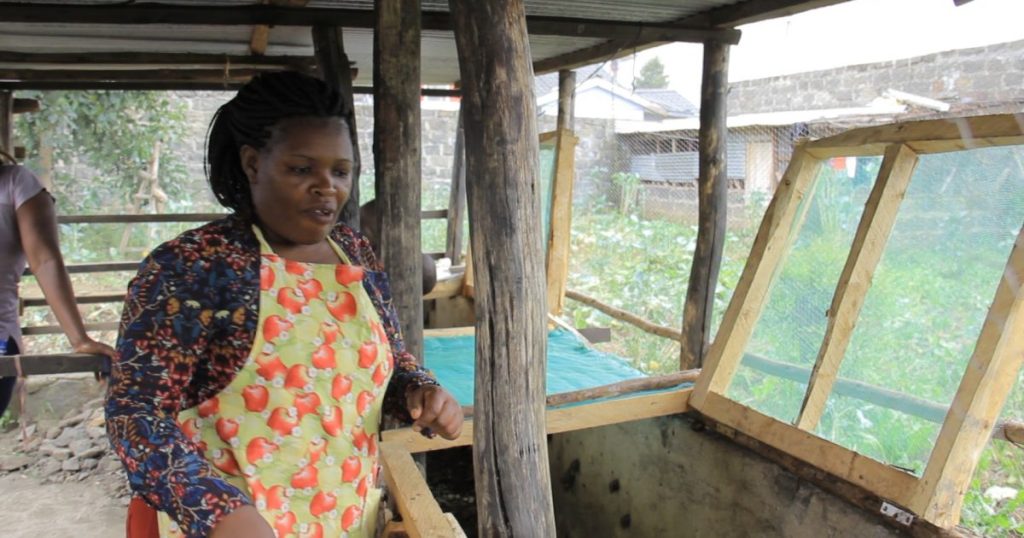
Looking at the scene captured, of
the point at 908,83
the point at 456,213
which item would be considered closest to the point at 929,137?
the point at 456,213

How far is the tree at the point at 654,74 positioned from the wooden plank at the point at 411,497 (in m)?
37.1

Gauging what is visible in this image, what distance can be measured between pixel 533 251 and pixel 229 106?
2.60ft

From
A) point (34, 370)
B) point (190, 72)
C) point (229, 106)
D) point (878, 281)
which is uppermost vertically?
point (190, 72)

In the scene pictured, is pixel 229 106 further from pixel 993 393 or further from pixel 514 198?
pixel 993 393

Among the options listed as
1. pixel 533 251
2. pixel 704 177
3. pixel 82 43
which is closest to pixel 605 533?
pixel 704 177

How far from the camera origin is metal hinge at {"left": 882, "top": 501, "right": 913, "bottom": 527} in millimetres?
2207

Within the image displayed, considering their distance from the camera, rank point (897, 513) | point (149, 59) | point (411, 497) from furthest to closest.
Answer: point (149, 59) < point (897, 513) < point (411, 497)

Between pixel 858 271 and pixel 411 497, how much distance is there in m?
1.71

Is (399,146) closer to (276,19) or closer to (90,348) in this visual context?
(276,19)

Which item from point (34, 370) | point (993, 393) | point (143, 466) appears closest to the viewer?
point (143, 466)

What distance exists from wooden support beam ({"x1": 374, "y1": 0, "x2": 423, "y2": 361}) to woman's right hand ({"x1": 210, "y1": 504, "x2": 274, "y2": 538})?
2.06m

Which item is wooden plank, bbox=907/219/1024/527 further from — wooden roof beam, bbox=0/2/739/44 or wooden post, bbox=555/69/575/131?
wooden post, bbox=555/69/575/131

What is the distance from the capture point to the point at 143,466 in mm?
1132

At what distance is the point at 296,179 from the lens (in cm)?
139
